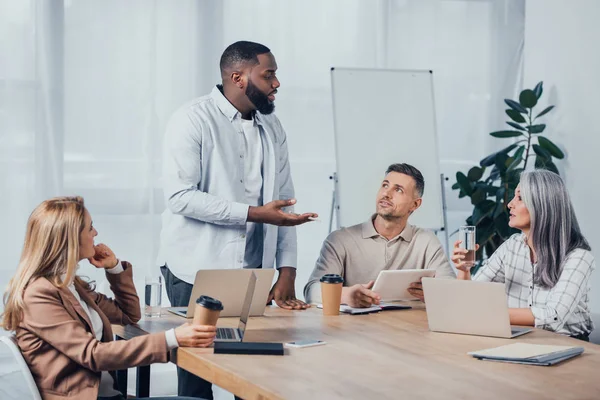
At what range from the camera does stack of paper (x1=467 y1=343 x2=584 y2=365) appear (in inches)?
87.6

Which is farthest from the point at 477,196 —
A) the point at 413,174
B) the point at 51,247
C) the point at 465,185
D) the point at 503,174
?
the point at 51,247

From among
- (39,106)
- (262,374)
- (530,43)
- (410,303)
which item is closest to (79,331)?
(262,374)

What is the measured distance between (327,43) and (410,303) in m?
2.43

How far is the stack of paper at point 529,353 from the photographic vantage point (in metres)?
2.22

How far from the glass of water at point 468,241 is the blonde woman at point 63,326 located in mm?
902

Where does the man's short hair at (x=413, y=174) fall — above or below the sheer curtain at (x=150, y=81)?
below

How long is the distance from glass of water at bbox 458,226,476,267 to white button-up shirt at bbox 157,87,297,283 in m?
0.84

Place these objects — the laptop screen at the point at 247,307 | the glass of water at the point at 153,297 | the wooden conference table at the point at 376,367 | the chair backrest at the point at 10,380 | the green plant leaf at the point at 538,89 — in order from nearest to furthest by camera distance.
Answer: the wooden conference table at the point at 376,367
the laptop screen at the point at 247,307
the glass of water at the point at 153,297
the chair backrest at the point at 10,380
the green plant leaf at the point at 538,89

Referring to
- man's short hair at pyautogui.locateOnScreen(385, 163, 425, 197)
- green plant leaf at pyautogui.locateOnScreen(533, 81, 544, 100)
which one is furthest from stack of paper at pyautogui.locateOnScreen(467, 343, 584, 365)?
green plant leaf at pyautogui.locateOnScreen(533, 81, 544, 100)

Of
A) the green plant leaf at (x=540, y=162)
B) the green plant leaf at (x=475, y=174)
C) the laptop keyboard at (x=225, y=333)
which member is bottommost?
the laptop keyboard at (x=225, y=333)

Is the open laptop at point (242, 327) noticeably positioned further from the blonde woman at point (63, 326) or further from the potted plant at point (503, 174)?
the potted plant at point (503, 174)

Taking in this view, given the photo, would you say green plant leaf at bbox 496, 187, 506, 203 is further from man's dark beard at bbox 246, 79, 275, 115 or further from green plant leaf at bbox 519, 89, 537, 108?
man's dark beard at bbox 246, 79, 275, 115

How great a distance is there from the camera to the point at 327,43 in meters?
5.28

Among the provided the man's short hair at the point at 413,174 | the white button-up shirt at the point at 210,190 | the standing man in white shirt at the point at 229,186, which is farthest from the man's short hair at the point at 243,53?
the man's short hair at the point at 413,174
